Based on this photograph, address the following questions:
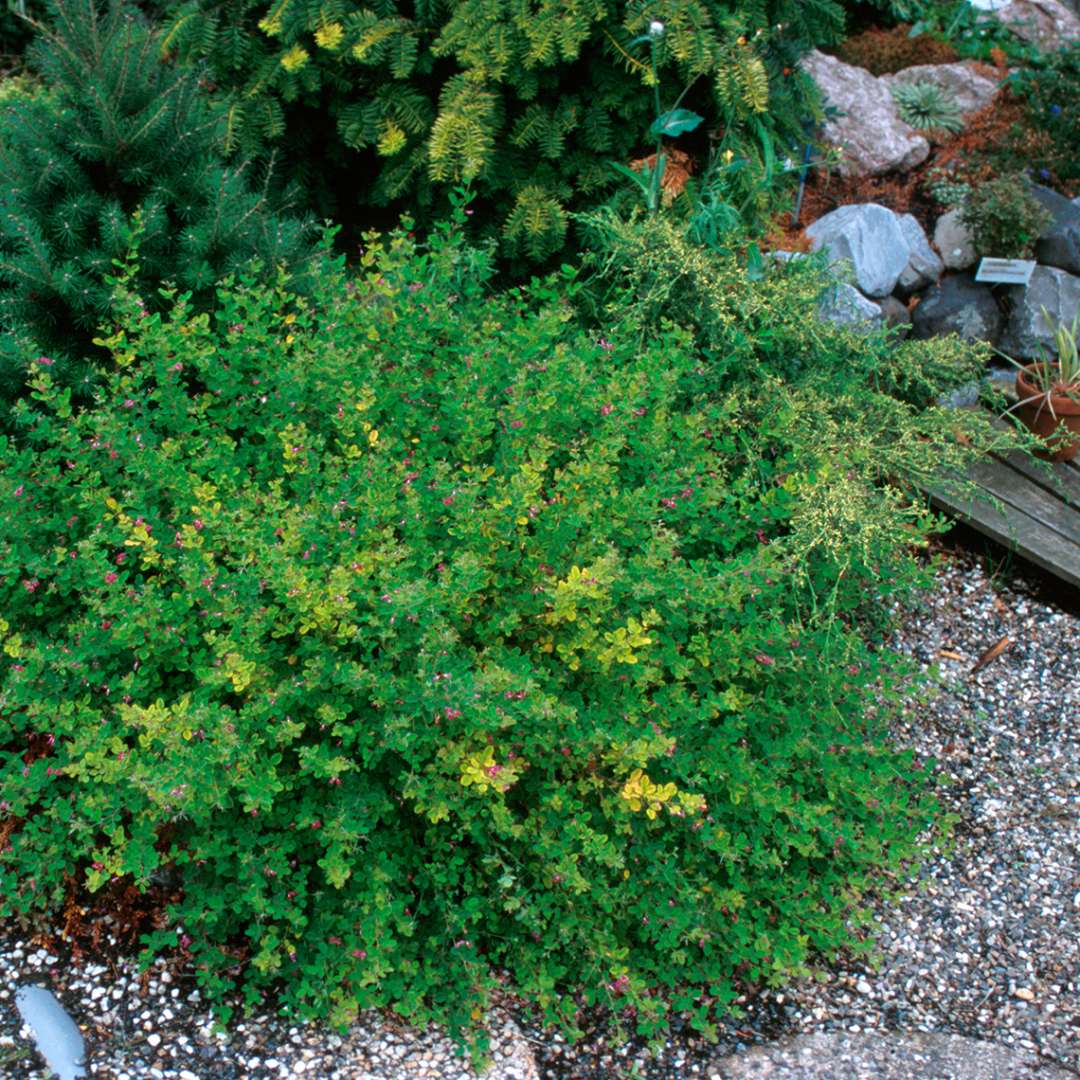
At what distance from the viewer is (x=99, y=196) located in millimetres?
3275

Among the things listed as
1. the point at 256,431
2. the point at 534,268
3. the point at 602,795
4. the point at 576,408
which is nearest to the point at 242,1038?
the point at 602,795

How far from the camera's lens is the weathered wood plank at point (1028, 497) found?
12.9 feet

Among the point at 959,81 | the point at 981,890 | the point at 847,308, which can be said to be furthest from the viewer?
the point at 959,81

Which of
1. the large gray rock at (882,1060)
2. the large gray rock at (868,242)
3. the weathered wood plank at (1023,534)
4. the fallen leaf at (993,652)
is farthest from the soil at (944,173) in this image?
the large gray rock at (882,1060)

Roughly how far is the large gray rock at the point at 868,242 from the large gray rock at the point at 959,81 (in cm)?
142

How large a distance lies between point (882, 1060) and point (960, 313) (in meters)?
3.31

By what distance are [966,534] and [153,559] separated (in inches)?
112

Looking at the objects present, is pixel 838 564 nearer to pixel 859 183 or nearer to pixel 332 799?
pixel 332 799

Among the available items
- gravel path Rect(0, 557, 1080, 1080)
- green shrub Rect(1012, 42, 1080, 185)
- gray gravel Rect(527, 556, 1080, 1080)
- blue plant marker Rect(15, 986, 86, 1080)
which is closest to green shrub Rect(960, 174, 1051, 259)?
green shrub Rect(1012, 42, 1080, 185)

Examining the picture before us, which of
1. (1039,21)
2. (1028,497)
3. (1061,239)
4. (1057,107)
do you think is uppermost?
(1039,21)

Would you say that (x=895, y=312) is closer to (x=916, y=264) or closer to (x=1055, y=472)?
(x=916, y=264)

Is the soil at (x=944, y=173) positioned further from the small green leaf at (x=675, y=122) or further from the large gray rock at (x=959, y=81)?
the small green leaf at (x=675, y=122)

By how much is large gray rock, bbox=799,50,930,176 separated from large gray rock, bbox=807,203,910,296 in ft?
1.75

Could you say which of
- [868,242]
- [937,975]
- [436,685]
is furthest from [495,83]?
[937,975]
